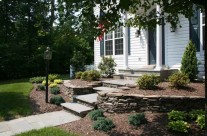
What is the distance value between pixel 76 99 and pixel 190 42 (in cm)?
439

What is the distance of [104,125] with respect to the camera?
20.1 feet

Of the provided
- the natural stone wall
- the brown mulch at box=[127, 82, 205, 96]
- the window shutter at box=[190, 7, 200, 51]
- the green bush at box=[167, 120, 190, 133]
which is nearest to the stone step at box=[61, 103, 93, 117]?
the natural stone wall

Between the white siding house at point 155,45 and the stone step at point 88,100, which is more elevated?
the white siding house at point 155,45

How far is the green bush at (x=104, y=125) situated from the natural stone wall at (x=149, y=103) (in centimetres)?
92

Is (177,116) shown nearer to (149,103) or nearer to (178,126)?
(178,126)

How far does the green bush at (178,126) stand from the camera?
5379 millimetres

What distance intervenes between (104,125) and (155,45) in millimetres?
6788

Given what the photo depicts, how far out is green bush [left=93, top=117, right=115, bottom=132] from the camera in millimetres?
6086

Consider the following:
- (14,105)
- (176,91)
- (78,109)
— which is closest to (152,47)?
(176,91)

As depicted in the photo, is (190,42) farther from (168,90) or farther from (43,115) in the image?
(43,115)

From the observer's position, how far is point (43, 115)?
8289 mm

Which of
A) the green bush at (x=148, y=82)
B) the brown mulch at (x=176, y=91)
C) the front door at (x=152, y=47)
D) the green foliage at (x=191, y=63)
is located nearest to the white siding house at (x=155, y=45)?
the front door at (x=152, y=47)

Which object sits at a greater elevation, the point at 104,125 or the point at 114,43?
the point at 114,43

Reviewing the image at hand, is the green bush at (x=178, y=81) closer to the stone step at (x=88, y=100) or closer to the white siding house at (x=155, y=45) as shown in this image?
the white siding house at (x=155, y=45)
